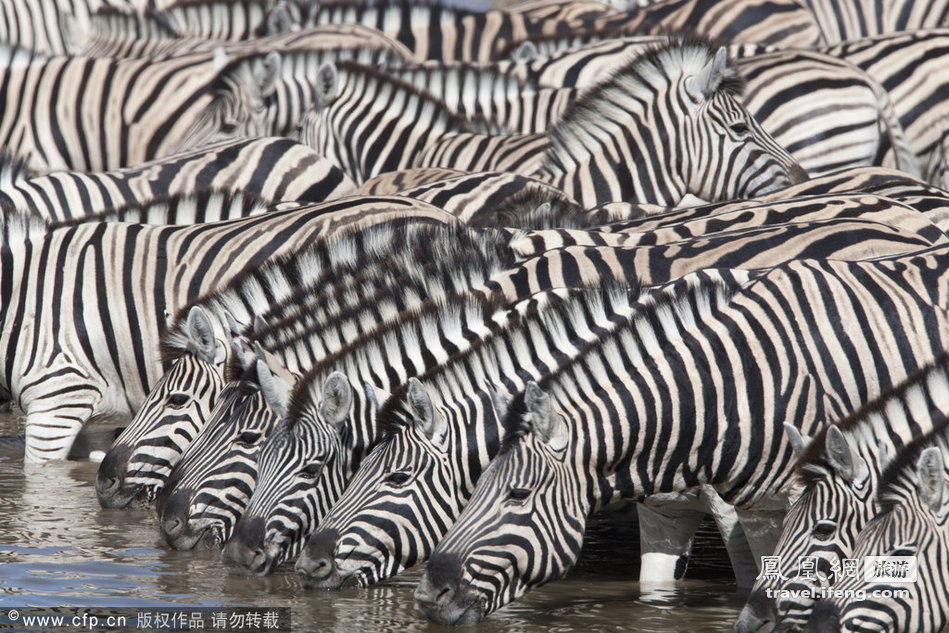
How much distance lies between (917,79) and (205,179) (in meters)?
5.62

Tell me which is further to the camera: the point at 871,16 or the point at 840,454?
the point at 871,16

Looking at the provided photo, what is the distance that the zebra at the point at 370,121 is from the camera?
12.5m

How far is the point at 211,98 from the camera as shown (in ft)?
43.5

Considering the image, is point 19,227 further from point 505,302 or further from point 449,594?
point 449,594

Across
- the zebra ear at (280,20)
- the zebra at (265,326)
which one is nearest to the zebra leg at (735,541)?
the zebra at (265,326)

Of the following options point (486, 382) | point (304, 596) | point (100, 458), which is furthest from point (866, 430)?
point (100, 458)

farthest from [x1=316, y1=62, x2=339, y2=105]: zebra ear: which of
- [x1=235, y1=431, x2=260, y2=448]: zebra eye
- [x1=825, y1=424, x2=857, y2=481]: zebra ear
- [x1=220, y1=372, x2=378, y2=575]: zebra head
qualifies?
[x1=825, y1=424, x2=857, y2=481]: zebra ear

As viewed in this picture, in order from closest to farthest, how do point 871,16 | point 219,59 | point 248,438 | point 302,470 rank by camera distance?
point 302,470, point 248,438, point 219,59, point 871,16

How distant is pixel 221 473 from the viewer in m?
8.04

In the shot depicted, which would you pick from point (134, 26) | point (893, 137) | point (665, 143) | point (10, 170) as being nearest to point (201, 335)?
point (10, 170)

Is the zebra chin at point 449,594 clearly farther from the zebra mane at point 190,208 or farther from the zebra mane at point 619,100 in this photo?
the zebra mane at point 619,100

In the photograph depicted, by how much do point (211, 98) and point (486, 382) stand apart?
266 inches

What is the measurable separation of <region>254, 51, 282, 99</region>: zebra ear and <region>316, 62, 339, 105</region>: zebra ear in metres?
0.41

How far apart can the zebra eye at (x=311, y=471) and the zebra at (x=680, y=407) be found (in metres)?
0.79
